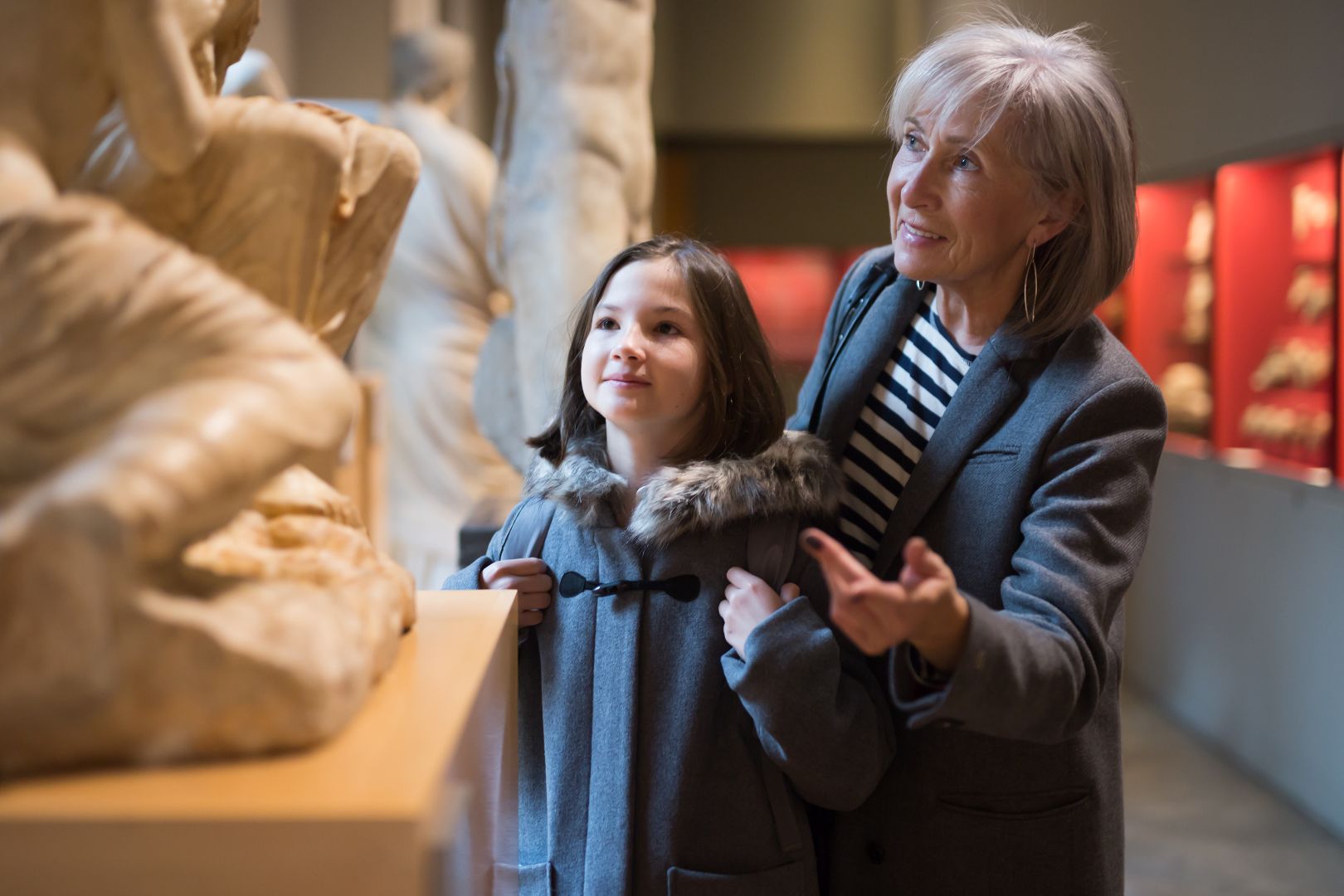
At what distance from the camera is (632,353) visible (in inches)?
73.0

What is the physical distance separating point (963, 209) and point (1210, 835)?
3323mm

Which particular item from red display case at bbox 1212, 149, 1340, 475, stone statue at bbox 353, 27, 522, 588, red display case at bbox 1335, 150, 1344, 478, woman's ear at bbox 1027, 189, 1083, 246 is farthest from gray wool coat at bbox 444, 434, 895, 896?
stone statue at bbox 353, 27, 522, 588

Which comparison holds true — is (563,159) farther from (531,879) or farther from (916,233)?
(531,879)

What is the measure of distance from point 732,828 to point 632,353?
66cm

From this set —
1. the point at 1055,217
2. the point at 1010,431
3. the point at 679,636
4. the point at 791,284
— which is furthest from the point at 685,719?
the point at 791,284

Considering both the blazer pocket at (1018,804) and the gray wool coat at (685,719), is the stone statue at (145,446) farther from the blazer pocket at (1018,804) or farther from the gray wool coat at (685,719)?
the blazer pocket at (1018,804)

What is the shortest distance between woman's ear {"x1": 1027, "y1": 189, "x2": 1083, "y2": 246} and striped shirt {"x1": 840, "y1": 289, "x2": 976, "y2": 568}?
0.20 metres

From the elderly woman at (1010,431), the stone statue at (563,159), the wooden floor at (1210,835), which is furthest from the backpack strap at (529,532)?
the wooden floor at (1210,835)

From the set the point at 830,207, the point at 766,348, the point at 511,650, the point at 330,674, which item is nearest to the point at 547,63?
the point at 766,348

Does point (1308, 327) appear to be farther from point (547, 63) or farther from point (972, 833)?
point (972, 833)

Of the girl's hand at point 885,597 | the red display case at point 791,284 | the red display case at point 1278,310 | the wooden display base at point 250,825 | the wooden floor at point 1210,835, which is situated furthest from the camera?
the red display case at point 791,284

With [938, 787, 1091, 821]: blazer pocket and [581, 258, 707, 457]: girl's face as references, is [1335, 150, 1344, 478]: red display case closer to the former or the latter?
[938, 787, 1091, 821]: blazer pocket

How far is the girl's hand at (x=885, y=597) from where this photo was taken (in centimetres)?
135

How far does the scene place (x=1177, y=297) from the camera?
5.83 metres
